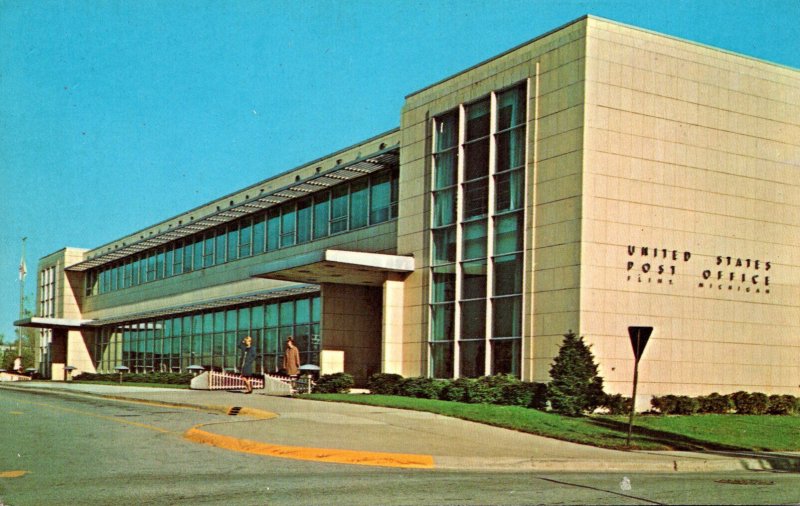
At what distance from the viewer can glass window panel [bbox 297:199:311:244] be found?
42969 millimetres

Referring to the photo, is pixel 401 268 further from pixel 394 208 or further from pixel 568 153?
pixel 568 153

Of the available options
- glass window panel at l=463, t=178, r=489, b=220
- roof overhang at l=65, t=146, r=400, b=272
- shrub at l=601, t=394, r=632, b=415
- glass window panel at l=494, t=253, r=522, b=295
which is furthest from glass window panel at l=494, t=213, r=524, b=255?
roof overhang at l=65, t=146, r=400, b=272

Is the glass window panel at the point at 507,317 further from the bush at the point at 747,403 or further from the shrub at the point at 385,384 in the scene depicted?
the bush at the point at 747,403

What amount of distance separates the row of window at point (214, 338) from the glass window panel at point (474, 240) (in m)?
9.25

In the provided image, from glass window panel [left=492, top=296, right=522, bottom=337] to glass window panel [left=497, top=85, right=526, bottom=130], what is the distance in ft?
18.6

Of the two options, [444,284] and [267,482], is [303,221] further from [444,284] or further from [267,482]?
[267,482]

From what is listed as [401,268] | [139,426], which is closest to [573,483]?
[139,426]

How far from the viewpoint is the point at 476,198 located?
98.8 ft

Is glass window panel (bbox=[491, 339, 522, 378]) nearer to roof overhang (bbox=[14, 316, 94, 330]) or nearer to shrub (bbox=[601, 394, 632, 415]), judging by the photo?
shrub (bbox=[601, 394, 632, 415])

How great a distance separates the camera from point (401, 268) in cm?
3241

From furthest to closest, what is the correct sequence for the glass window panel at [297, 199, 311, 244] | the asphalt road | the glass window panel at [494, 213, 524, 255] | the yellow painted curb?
the glass window panel at [297, 199, 311, 244], the glass window panel at [494, 213, 524, 255], the yellow painted curb, the asphalt road

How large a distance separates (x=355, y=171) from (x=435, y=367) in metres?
10.6

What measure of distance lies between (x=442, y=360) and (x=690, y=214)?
952 cm

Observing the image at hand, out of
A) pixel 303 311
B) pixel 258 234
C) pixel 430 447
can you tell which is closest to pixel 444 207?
pixel 303 311
